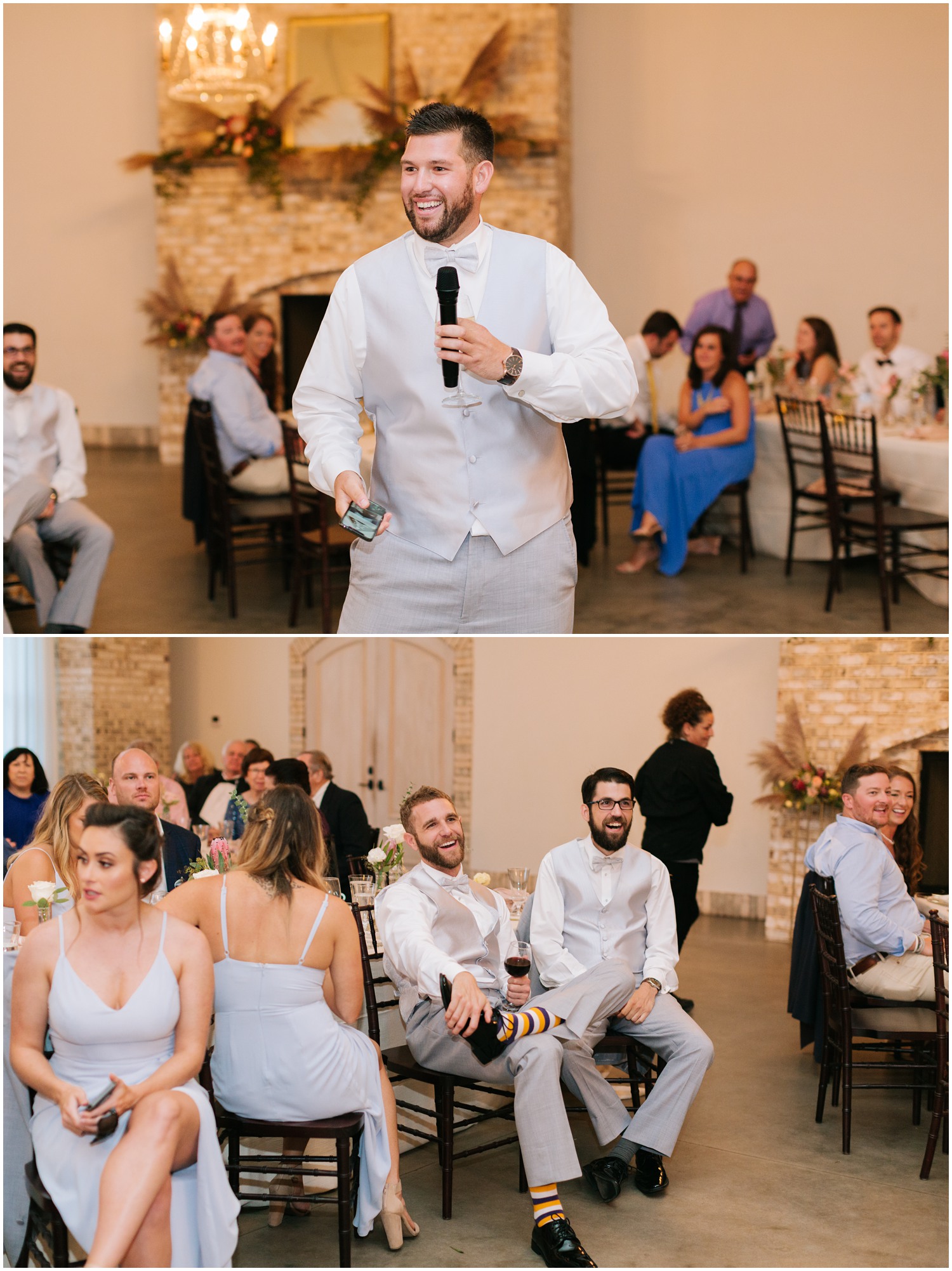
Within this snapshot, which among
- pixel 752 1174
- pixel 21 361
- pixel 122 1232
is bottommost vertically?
pixel 752 1174

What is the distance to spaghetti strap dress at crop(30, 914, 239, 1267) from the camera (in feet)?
8.61

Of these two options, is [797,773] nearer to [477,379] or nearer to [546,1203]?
[546,1203]

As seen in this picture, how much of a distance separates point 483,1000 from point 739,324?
311 inches

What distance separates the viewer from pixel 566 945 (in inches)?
156

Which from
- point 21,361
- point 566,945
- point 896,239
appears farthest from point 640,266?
point 566,945

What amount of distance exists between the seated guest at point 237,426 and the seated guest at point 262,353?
0.89 m

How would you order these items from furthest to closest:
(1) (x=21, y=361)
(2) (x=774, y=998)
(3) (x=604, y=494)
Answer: (3) (x=604, y=494)
(2) (x=774, y=998)
(1) (x=21, y=361)

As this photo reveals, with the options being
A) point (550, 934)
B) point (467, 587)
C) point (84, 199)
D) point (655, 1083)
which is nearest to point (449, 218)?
point (467, 587)

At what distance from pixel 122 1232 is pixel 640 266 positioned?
420 inches

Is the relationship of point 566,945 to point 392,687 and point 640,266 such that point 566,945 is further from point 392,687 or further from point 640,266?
point 640,266

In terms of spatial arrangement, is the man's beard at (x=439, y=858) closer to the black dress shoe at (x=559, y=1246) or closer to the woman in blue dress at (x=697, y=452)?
the black dress shoe at (x=559, y=1246)

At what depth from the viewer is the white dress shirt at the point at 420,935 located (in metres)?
3.27

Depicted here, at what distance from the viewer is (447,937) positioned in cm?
358

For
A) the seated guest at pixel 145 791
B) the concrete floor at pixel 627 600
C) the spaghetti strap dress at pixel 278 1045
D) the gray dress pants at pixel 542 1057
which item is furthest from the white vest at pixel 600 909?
the concrete floor at pixel 627 600
